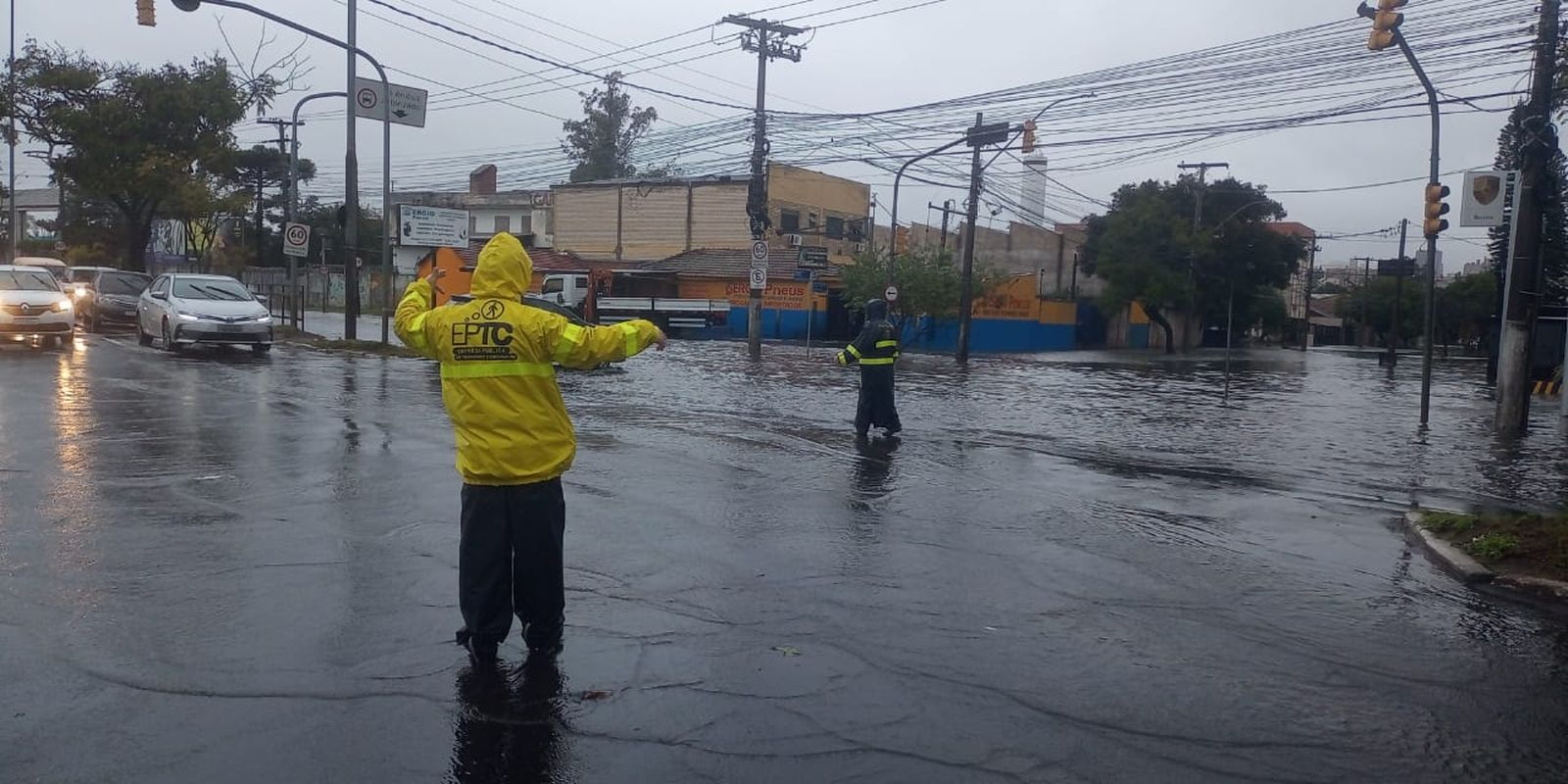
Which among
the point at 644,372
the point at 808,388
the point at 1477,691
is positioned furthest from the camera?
the point at 644,372

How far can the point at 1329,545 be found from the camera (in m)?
8.91

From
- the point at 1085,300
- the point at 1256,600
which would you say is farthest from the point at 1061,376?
the point at 1085,300

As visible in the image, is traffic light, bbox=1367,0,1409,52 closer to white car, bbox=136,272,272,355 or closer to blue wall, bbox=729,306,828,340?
white car, bbox=136,272,272,355

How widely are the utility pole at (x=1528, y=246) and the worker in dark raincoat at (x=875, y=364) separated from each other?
9538mm

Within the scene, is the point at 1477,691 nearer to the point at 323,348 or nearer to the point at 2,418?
the point at 2,418

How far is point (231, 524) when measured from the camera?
7883 millimetres

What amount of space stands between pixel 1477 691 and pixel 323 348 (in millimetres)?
24685

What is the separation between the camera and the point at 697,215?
59031 mm

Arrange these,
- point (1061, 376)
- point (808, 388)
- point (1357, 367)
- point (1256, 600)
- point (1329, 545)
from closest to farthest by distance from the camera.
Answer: point (1256, 600) → point (1329, 545) → point (808, 388) → point (1061, 376) → point (1357, 367)

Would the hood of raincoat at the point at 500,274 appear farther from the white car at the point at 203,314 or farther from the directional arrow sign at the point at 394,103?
the directional arrow sign at the point at 394,103

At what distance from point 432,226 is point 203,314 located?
9955 millimetres

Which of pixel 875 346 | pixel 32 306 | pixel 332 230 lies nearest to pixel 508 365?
pixel 875 346

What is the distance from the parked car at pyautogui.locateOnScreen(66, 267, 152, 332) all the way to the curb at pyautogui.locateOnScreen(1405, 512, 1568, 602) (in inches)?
1119

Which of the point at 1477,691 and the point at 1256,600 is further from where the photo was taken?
the point at 1256,600
